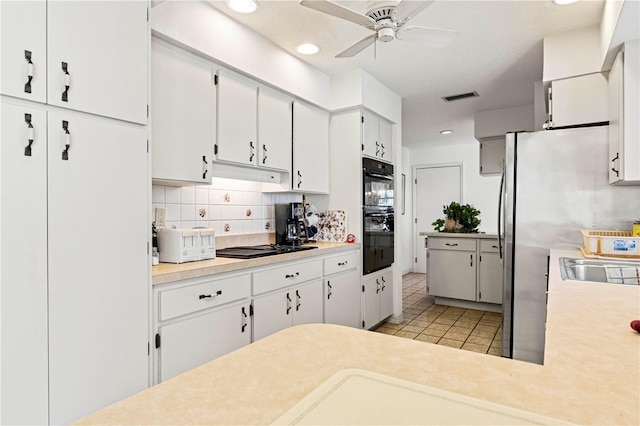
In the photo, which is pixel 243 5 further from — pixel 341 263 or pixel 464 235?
pixel 464 235

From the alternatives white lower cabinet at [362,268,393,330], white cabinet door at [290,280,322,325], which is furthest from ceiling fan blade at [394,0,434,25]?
white lower cabinet at [362,268,393,330]

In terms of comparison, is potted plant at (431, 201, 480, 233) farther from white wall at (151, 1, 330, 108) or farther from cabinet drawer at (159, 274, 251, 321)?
cabinet drawer at (159, 274, 251, 321)

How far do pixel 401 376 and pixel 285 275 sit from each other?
196 cm

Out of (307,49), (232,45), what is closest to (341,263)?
(307,49)

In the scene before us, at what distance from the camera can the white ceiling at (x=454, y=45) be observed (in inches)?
95.4

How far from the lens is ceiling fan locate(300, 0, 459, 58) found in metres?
1.81

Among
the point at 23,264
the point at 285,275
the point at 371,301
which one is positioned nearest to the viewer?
the point at 23,264

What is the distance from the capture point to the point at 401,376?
0.71 meters

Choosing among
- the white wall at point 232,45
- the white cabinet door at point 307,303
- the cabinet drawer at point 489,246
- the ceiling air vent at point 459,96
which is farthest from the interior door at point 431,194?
the white cabinet door at point 307,303

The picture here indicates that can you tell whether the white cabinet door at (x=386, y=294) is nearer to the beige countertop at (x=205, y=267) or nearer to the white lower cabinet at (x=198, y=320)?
the beige countertop at (x=205, y=267)

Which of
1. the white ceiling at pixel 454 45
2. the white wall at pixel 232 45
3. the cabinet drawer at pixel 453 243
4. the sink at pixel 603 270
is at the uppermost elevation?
the white ceiling at pixel 454 45

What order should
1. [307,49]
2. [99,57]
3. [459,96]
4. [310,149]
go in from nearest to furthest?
[99,57]
[307,49]
[310,149]
[459,96]

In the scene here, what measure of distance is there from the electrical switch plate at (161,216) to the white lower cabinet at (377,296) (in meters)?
1.87

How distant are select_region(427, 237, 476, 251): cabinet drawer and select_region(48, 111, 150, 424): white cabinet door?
152 inches
